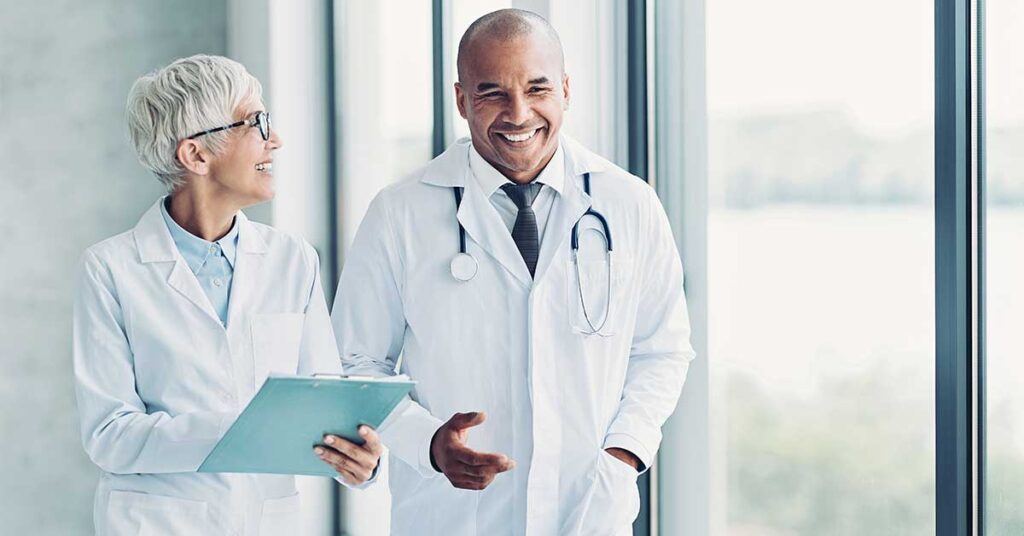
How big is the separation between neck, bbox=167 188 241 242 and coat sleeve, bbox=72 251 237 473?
0.16m

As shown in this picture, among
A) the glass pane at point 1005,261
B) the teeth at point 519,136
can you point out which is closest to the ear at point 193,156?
the teeth at point 519,136

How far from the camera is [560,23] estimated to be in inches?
91.1

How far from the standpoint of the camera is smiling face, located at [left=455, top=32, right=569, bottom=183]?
1.78 m

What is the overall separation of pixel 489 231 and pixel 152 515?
682mm

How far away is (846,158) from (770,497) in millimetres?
660

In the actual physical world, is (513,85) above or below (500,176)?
above

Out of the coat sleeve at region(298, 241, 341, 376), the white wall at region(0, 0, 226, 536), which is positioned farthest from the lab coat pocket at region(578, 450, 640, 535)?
the white wall at region(0, 0, 226, 536)

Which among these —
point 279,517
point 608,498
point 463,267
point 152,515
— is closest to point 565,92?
point 463,267

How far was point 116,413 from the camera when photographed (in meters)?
1.67

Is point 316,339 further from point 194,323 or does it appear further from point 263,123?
point 263,123

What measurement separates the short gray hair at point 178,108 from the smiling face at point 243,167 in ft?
0.05

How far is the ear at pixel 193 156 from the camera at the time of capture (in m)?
1.75

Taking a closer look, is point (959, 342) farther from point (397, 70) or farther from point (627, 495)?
point (397, 70)

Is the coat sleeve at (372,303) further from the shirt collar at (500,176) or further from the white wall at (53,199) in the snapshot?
the white wall at (53,199)
